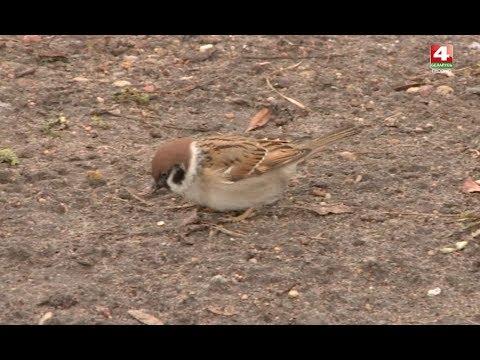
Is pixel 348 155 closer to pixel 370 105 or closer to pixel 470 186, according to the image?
pixel 370 105

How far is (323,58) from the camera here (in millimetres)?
8289

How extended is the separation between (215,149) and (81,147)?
1.26m

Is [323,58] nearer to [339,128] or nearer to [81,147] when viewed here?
[339,128]

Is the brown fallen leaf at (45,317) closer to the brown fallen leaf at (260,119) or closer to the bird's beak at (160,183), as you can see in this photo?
the bird's beak at (160,183)

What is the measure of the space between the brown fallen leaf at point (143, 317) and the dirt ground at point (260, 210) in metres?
0.01

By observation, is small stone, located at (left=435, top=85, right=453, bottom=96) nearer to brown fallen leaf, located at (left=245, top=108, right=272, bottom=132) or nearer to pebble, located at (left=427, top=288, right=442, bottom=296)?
brown fallen leaf, located at (left=245, top=108, right=272, bottom=132)

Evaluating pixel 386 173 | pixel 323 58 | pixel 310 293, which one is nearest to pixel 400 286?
pixel 310 293

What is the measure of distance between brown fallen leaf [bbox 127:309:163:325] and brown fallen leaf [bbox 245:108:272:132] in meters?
2.48

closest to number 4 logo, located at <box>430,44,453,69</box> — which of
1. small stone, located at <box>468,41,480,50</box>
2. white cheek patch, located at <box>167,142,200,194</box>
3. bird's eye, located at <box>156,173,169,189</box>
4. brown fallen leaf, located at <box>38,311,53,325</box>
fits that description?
small stone, located at <box>468,41,480,50</box>

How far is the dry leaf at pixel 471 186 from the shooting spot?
6375 mm

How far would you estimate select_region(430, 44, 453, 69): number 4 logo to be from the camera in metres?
8.15

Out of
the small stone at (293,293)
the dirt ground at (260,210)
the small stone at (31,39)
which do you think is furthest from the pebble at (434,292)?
the small stone at (31,39)

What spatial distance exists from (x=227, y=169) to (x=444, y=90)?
2421mm

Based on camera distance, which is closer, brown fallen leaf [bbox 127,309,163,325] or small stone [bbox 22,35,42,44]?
brown fallen leaf [bbox 127,309,163,325]
